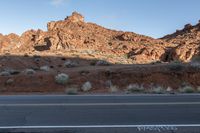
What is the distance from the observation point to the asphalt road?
10172 millimetres

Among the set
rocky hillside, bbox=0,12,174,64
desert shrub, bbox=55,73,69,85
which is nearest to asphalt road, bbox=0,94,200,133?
desert shrub, bbox=55,73,69,85

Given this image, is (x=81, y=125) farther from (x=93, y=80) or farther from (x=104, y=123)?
(x=93, y=80)

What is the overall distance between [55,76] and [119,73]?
4842 mm

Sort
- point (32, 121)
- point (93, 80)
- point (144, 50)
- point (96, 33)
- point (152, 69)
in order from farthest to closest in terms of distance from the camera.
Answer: point (96, 33), point (144, 50), point (152, 69), point (93, 80), point (32, 121)

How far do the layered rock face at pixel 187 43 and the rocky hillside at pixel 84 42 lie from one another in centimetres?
244

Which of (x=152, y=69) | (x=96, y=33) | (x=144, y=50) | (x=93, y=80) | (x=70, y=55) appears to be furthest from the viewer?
(x=96, y=33)

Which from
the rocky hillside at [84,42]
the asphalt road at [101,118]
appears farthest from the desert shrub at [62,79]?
the rocky hillside at [84,42]

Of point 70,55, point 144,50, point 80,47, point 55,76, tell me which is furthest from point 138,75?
point 80,47

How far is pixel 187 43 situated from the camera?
75.0 metres

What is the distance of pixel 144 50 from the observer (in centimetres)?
7125

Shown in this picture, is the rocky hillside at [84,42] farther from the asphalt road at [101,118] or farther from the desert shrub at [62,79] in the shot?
the asphalt road at [101,118]

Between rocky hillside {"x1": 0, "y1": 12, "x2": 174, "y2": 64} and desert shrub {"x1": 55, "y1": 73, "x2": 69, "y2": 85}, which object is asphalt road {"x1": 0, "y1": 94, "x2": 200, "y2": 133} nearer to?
desert shrub {"x1": 55, "y1": 73, "x2": 69, "y2": 85}

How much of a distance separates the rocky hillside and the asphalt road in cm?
5234

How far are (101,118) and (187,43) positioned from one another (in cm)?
6492
